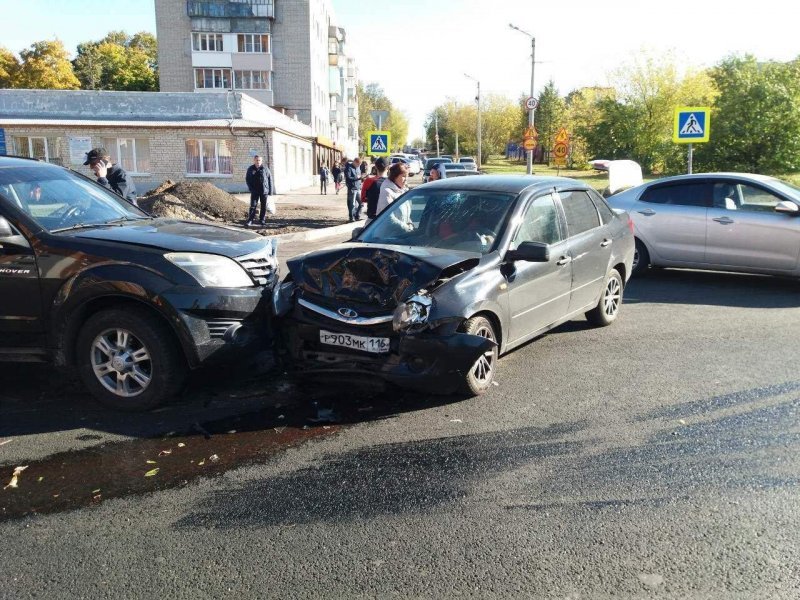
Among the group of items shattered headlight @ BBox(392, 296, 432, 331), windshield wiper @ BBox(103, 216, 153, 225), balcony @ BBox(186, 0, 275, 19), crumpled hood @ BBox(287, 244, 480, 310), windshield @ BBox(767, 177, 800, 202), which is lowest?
shattered headlight @ BBox(392, 296, 432, 331)

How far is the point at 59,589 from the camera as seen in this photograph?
2.99 m

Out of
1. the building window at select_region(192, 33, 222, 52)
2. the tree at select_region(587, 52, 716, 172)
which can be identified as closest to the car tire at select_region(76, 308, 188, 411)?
the tree at select_region(587, 52, 716, 172)

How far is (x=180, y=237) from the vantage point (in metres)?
5.54

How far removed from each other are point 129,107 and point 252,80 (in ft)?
91.7

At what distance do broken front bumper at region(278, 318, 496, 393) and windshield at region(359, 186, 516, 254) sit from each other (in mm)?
1101

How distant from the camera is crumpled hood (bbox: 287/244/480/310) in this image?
5137mm

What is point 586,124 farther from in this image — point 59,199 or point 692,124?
point 59,199

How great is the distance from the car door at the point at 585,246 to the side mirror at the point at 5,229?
4.61 m

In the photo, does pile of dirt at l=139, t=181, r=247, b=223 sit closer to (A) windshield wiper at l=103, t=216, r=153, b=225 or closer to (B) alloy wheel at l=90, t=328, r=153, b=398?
(A) windshield wiper at l=103, t=216, r=153, b=225

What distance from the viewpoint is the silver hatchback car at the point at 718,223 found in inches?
382

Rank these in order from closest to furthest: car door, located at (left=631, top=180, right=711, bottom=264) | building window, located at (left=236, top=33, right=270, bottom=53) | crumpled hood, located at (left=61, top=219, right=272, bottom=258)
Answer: crumpled hood, located at (left=61, top=219, right=272, bottom=258), car door, located at (left=631, top=180, right=711, bottom=264), building window, located at (left=236, top=33, right=270, bottom=53)

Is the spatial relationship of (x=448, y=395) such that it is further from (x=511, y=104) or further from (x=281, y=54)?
(x=511, y=104)

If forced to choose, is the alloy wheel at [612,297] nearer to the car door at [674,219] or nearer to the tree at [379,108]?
the car door at [674,219]

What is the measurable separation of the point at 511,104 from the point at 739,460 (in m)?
81.7
